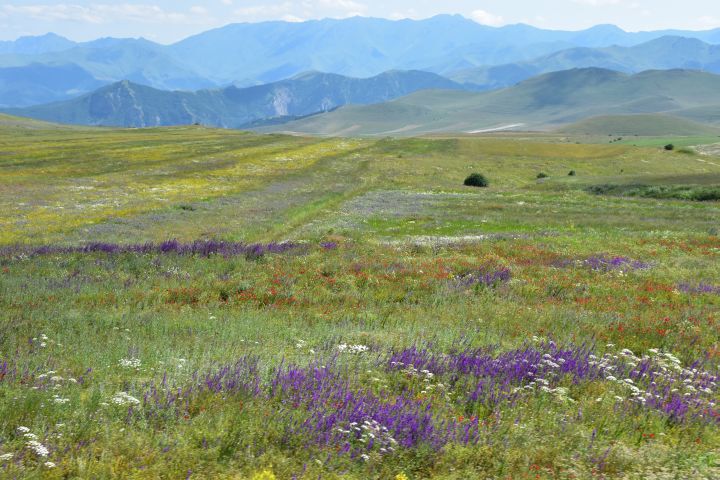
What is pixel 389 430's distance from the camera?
6090 mm

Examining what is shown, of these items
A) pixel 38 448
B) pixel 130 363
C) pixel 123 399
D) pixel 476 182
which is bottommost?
pixel 476 182

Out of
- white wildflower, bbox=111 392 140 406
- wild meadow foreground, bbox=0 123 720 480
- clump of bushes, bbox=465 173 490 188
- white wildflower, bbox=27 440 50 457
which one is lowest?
clump of bushes, bbox=465 173 490 188

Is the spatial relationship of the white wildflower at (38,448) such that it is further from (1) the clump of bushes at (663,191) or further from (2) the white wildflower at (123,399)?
(1) the clump of bushes at (663,191)

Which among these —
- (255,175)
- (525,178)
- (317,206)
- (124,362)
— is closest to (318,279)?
(124,362)

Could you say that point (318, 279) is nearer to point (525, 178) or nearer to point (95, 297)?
point (95, 297)

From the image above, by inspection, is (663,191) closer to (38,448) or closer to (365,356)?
(365,356)

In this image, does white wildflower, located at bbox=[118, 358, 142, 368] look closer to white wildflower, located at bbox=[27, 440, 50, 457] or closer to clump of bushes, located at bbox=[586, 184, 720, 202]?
white wildflower, located at bbox=[27, 440, 50, 457]

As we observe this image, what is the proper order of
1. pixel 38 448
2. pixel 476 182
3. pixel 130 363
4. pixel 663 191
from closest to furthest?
pixel 38 448
pixel 130 363
pixel 663 191
pixel 476 182

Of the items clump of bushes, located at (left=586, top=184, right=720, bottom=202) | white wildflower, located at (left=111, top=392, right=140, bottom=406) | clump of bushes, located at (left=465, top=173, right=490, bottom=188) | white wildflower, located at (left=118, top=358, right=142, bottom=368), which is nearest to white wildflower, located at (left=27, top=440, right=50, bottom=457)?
white wildflower, located at (left=111, top=392, right=140, bottom=406)

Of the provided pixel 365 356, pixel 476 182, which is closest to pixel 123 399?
pixel 365 356

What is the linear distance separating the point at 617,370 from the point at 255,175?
237ft

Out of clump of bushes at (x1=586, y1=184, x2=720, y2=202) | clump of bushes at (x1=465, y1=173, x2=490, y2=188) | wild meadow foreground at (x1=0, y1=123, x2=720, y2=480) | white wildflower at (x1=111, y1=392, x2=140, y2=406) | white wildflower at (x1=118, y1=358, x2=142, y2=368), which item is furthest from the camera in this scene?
clump of bushes at (x1=465, y1=173, x2=490, y2=188)

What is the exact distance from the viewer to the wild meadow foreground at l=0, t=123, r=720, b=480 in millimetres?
5676

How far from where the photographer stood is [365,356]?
884cm
